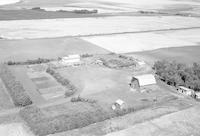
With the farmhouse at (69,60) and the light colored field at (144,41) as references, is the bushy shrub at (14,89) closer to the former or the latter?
the farmhouse at (69,60)

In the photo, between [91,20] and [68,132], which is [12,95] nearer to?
[68,132]

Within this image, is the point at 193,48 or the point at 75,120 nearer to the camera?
the point at 75,120

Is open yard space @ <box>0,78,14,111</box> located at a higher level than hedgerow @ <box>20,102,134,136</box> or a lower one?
higher

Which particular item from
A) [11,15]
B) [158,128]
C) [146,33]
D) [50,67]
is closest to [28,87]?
[50,67]

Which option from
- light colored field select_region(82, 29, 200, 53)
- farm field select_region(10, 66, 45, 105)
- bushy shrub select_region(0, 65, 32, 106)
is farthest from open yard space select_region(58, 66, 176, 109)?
light colored field select_region(82, 29, 200, 53)

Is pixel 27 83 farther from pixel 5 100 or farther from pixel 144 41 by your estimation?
pixel 144 41

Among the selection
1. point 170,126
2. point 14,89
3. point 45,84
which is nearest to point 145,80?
point 170,126

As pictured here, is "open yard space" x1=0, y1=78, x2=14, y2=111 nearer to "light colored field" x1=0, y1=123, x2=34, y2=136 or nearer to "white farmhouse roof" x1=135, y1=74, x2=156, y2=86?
"light colored field" x1=0, y1=123, x2=34, y2=136
